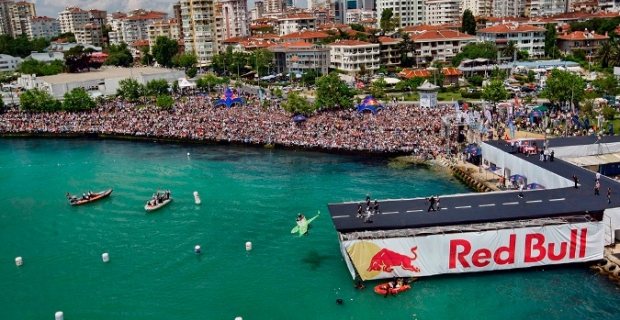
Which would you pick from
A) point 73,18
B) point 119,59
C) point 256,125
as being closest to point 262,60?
point 256,125

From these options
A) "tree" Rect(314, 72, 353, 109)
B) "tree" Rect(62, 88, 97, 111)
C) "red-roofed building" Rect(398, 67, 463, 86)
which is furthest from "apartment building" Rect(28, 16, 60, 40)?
"tree" Rect(314, 72, 353, 109)

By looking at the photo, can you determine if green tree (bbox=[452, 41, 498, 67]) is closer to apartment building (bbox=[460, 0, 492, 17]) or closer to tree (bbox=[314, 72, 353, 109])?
tree (bbox=[314, 72, 353, 109])

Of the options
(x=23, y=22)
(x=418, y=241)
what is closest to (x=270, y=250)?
(x=418, y=241)

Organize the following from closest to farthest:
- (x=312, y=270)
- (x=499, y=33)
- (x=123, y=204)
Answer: (x=312, y=270) < (x=123, y=204) < (x=499, y=33)

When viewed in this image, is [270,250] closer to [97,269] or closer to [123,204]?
[97,269]

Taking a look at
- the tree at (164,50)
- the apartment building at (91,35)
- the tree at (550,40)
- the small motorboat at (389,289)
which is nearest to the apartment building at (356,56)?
the tree at (550,40)

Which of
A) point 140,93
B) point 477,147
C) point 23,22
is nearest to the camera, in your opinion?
point 477,147

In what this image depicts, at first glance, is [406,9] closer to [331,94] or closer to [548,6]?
[548,6]
